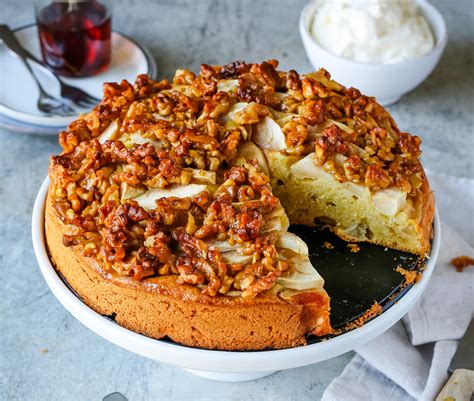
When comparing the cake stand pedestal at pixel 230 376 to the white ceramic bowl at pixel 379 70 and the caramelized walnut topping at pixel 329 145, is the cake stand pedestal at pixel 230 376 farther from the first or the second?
the white ceramic bowl at pixel 379 70

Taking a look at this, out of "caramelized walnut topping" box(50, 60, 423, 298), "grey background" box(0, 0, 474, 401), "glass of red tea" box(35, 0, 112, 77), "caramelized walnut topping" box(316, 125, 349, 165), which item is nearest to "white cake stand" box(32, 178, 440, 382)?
"caramelized walnut topping" box(50, 60, 423, 298)

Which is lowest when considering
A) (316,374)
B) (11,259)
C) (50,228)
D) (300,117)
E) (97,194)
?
(11,259)

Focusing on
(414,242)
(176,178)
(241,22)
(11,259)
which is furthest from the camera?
(241,22)

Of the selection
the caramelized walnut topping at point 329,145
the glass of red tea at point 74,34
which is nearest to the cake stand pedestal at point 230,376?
the caramelized walnut topping at point 329,145

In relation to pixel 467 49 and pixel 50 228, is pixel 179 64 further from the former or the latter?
pixel 50 228

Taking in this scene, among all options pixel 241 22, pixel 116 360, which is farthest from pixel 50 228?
pixel 241 22

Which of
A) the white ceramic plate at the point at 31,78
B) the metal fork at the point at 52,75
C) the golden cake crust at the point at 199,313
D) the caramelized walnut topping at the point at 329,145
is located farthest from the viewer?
the metal fork at the point at 52,75

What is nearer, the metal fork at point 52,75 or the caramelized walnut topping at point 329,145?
the caramelized walnut topping at point 329,145

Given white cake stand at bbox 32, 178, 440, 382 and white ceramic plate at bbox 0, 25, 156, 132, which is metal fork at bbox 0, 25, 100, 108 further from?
white cake stand at bbox 32, 178, 440, 382
